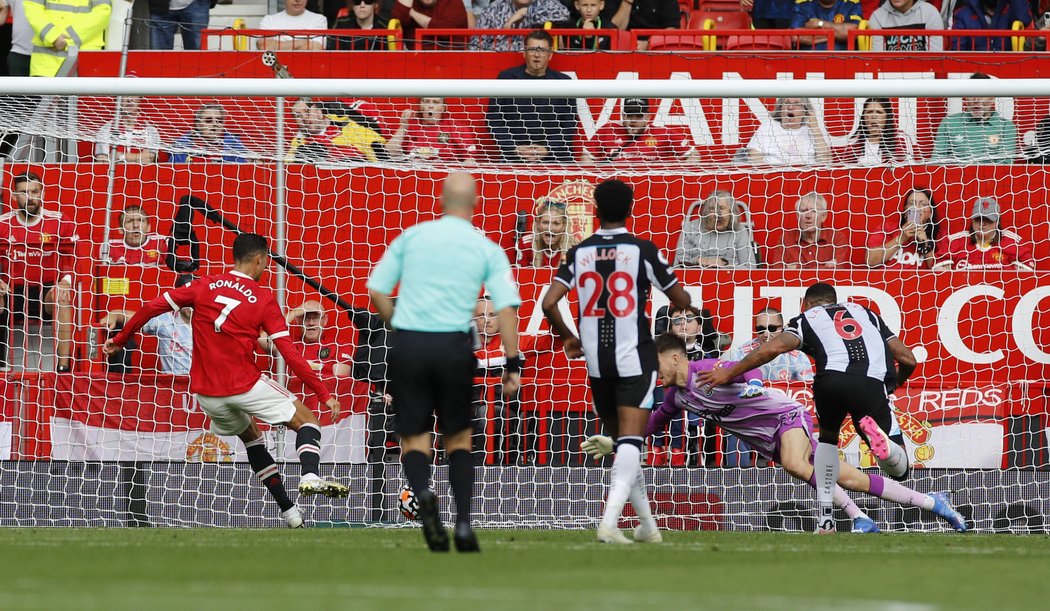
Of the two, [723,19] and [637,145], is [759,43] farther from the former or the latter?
[637,145]

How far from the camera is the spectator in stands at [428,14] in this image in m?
15.3

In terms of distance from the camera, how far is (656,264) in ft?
24.6

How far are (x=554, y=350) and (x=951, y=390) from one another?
320 cm

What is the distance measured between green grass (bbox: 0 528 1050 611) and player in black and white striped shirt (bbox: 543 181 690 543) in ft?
2.01

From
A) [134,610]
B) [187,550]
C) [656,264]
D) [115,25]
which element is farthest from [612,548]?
[115,25]

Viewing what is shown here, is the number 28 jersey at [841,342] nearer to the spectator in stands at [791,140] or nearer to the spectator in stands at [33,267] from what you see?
the spectator in stands at [791,140]

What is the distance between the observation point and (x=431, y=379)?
6531mm

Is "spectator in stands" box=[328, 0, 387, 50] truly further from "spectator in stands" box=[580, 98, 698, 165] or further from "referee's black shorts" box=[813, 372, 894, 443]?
"referee's black shorts" box=[813, 372, 894, 443]

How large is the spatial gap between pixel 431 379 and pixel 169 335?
6.01m

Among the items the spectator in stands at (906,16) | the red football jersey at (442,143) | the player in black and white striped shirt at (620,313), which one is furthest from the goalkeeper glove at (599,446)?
the spectator in stands at (906,16)

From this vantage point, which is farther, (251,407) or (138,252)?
(138,252)

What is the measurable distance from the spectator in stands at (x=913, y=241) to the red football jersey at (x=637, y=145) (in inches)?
75.4

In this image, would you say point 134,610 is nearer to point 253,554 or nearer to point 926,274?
point 253,554

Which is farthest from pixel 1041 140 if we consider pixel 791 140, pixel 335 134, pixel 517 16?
pixel 335 134
